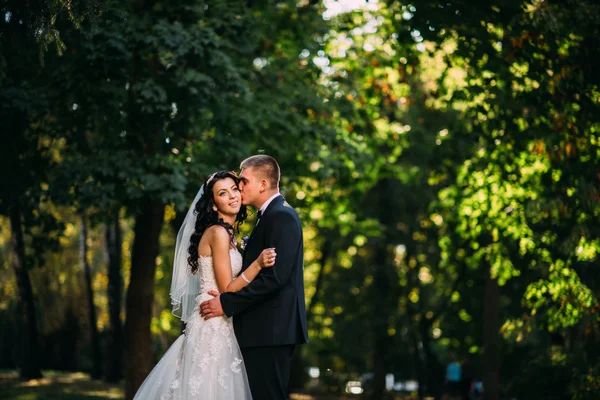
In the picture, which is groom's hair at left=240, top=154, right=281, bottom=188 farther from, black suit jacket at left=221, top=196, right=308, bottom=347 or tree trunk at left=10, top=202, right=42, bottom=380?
tree trunk at left=10, top=202, right=42, bottom=380

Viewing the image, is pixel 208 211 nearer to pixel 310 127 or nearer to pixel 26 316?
pixel 310 127

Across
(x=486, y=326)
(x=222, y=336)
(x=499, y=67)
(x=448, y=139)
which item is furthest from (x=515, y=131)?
(x=486, y=326)

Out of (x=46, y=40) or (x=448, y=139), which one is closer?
(x=46, y=40)

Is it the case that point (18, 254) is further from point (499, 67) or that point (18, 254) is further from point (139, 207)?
point (499, 67)

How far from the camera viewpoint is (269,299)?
6.71 m

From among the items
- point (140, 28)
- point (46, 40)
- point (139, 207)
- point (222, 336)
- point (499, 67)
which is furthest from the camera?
point (139, 207)

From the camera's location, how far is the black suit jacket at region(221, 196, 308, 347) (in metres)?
6.57

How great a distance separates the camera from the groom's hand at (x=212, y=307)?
6832mm

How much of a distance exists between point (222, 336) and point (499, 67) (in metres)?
6.06

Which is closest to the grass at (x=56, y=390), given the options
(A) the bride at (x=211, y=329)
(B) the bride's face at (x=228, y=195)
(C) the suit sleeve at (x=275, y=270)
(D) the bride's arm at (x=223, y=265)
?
(A) the bride at (x=211, y=329)

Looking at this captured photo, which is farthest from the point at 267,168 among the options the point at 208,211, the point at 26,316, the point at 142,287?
the point at 26,316

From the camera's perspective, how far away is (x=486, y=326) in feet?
65.2

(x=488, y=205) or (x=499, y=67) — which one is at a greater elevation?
(x=499, y=67)

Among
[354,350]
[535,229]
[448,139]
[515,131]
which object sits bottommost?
[354,350]
